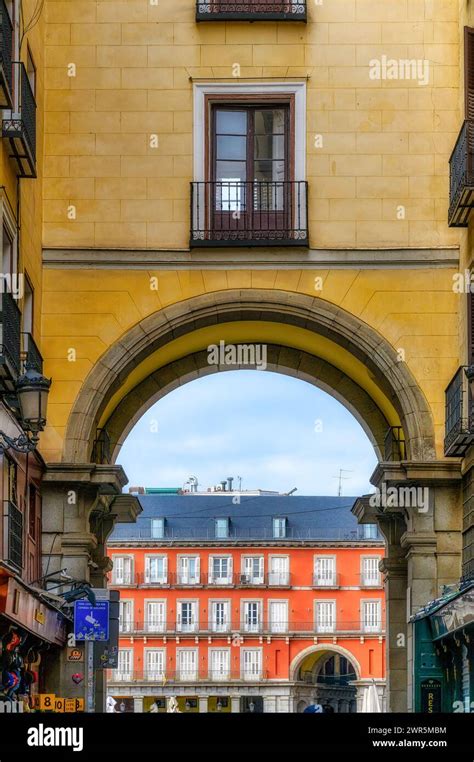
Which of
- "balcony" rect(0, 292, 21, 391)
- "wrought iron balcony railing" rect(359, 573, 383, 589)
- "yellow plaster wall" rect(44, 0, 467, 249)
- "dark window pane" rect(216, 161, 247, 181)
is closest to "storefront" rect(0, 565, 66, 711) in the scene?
"balcony" rect(0, 292, 21, 391)

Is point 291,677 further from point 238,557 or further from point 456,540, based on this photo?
point 456,540

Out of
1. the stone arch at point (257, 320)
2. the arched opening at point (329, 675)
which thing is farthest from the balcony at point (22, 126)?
the arched opening at point (329, 675)

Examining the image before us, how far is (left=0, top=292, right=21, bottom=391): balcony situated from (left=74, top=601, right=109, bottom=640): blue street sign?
3291 millimetres

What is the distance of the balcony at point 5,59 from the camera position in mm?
18641

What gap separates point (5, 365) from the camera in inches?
757

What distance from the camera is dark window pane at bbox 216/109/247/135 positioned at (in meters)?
25.2

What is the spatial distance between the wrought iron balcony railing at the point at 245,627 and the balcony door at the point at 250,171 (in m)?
73.1

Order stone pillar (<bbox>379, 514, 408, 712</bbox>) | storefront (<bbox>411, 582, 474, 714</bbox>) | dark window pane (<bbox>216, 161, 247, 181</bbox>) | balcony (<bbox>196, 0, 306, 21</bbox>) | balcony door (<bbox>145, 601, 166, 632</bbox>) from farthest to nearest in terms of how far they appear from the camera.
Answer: balcony door (<bbox>145, 601, 166, 632</bbox>) < stone pillar (<bbox>379, 514, 408, 712</bbox>) < dark window pane (<bbox>216, 161, 247, 181</bbox>) < balcony (<bbox>196, 0, 306, 21</bbox>) < storefront (<bbox>411, 582, 474, 714</bbox>)

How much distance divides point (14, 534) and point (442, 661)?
21.4ft

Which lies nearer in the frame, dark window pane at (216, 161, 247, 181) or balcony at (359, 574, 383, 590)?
dark window pane at (216, 161, 247, 181)

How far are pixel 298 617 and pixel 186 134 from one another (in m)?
75.2

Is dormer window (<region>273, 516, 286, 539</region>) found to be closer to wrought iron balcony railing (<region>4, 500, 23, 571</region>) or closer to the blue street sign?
the blue street sign

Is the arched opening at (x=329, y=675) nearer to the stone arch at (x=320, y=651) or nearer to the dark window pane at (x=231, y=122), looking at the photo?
the stone arch at (x=320, y=651)
